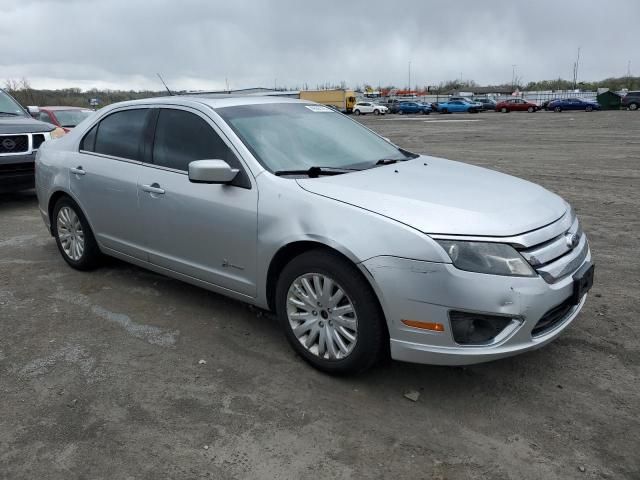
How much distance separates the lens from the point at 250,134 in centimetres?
389

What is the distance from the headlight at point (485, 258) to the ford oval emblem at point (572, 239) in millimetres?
547

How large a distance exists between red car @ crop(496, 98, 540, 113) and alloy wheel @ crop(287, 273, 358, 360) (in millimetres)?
53906

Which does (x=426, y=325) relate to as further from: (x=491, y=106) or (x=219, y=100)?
(x=491, y=106)

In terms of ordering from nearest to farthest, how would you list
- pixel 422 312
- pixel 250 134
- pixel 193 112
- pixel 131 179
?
1. pixel 422 312
2. pixel 250 134
3. pixel 193 112
4. pixel 131 179

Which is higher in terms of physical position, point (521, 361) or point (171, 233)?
point (171, 233)

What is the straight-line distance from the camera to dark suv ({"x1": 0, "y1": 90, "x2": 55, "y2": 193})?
26.8 ft

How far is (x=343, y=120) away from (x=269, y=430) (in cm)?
274

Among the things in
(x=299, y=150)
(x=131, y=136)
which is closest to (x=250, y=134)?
(x=299, y=150)

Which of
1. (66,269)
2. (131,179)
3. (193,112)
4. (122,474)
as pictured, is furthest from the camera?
(66,269)

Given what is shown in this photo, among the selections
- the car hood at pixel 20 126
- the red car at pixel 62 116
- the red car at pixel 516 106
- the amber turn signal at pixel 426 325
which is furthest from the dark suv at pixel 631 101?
the amber turn signal at pixel 426 325

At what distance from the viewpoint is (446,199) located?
3.22 meters

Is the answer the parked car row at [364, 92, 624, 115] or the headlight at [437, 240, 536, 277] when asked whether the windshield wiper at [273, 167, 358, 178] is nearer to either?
the headlight at [437, 240, 536, 277]

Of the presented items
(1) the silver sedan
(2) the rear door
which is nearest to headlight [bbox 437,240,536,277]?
(1) the silver sedan

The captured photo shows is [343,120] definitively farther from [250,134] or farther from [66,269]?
[66,269]
